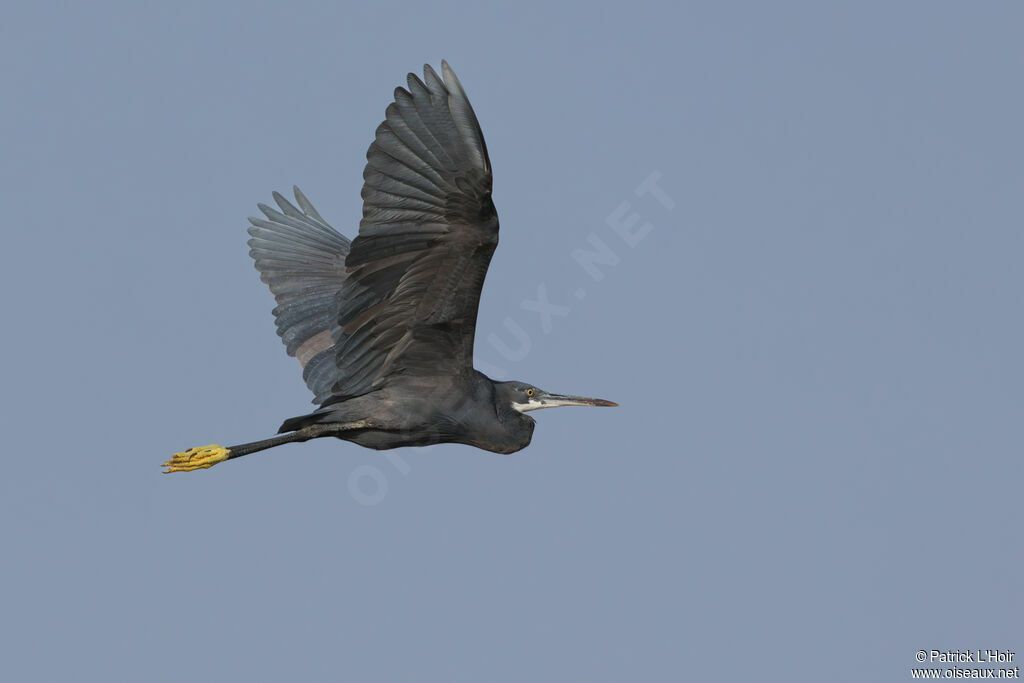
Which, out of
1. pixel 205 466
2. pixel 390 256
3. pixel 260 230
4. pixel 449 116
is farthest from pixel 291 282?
pixel 449 116

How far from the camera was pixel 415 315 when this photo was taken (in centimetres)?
1221

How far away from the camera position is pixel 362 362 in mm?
12648

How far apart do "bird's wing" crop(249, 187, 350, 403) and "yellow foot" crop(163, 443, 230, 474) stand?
51.3 inches

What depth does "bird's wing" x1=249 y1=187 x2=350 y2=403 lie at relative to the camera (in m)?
14.7

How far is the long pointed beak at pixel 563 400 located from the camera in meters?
13.6

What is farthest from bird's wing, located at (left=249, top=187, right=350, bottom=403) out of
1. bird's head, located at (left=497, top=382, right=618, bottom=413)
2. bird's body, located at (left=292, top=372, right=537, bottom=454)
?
bird's head, located at (left=497, top=382, right=618, bottom=413)

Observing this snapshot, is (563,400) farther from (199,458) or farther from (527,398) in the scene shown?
(199,458)

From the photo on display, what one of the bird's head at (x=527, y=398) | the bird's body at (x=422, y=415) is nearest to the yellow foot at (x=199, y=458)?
the bird's body at (x=422, y=415)

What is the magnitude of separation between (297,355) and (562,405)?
308 cm

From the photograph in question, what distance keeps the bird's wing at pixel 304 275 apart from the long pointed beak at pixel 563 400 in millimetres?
2235

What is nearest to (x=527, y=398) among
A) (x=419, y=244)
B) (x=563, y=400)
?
(x=563, y=400)

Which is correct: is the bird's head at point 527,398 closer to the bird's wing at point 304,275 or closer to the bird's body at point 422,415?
the bird's body at point 422,415

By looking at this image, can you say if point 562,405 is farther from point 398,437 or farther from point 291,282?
point 291,282

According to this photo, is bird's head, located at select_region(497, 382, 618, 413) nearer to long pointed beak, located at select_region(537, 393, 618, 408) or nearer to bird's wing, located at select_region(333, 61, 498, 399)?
long pointed beak, located at select_region(537, 393, 618, 408)
